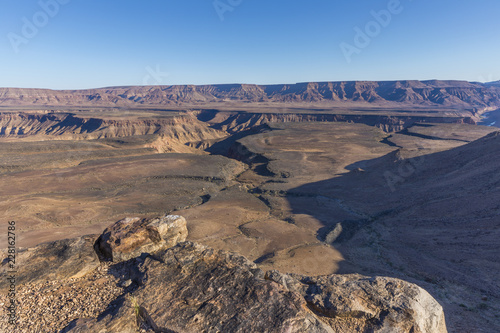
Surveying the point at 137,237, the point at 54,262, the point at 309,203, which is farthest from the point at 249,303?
the point at 309,203

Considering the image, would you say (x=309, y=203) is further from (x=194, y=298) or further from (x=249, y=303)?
(x=194, y=298)

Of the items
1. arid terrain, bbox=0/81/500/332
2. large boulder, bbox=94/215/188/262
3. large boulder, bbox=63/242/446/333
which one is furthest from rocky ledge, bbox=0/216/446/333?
arid terrain, bbox=0/81/500/332

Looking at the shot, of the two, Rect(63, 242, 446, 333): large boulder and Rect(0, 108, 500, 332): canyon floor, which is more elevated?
Rect(63, 242, 446, 333): large boulder

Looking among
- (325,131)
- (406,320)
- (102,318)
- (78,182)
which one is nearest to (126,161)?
(78,182)

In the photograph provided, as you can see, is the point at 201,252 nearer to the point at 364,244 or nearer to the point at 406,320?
the point at 406,320

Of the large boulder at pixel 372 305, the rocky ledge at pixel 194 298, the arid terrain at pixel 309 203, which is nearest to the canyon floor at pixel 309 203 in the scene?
the arid terrain at pixel 309 203

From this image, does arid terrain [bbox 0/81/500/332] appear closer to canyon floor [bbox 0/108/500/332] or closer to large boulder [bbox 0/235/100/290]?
canyon floor [bbox 0/108/500/332]
